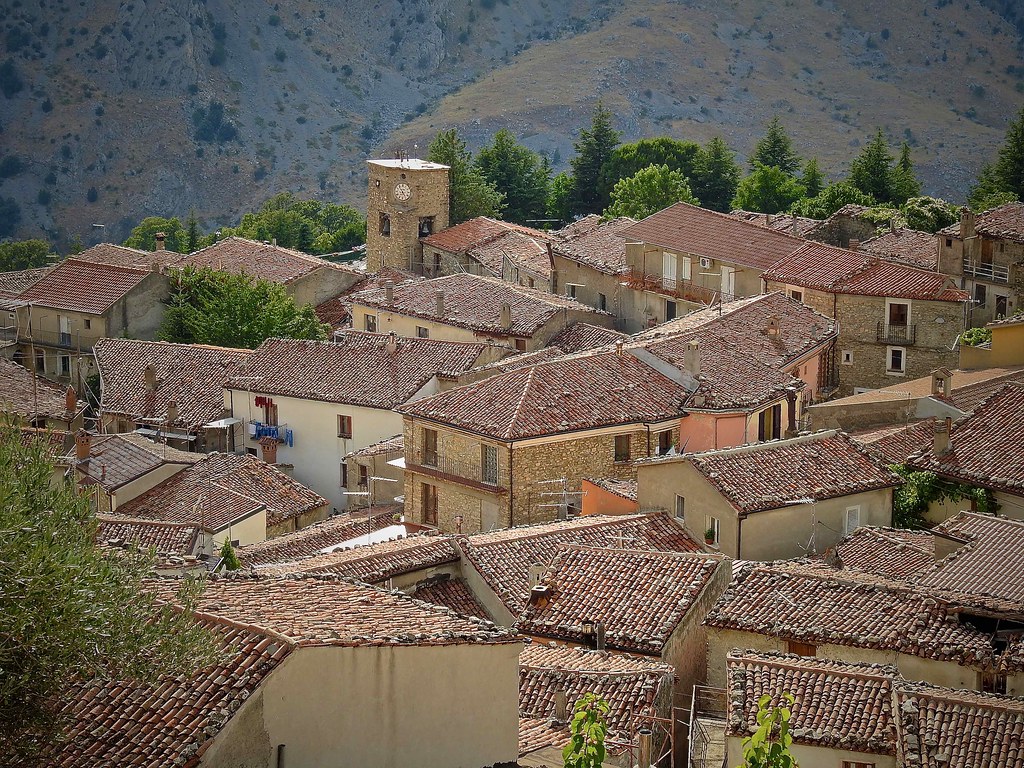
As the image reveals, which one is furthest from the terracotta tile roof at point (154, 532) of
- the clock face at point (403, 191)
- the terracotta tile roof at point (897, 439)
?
the clock face at point (403, 191)

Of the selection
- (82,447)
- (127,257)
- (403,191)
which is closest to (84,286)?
(127,257)

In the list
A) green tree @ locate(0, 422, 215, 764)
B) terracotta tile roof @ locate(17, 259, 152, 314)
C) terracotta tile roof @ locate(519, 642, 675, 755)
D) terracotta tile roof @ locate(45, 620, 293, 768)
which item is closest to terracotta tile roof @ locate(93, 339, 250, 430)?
terracotta tile roof @ locate(17, 259, 152, 314)

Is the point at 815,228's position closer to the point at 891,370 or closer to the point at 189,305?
the point at 891,370

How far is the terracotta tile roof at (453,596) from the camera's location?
99.6ft

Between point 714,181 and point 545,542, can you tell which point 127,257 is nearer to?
point 714,181

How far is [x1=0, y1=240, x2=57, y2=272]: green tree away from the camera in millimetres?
114481

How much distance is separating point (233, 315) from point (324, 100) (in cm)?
11754

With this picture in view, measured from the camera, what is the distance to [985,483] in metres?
36.1

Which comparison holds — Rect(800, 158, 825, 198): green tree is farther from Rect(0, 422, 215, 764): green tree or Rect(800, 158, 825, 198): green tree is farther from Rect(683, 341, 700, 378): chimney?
Rect(0, 422, 215, 764): green tree

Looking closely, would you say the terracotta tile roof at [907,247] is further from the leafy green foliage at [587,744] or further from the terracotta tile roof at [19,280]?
the leafy green foliage at [587,744]

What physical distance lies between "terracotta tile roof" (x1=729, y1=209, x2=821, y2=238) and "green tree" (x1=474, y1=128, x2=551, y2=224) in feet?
61.2

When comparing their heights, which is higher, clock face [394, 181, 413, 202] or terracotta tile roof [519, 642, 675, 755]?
terracotta tile roof [519, 642, 675, 755]

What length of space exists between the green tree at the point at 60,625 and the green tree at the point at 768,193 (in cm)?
7383

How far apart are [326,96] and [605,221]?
111 metres
